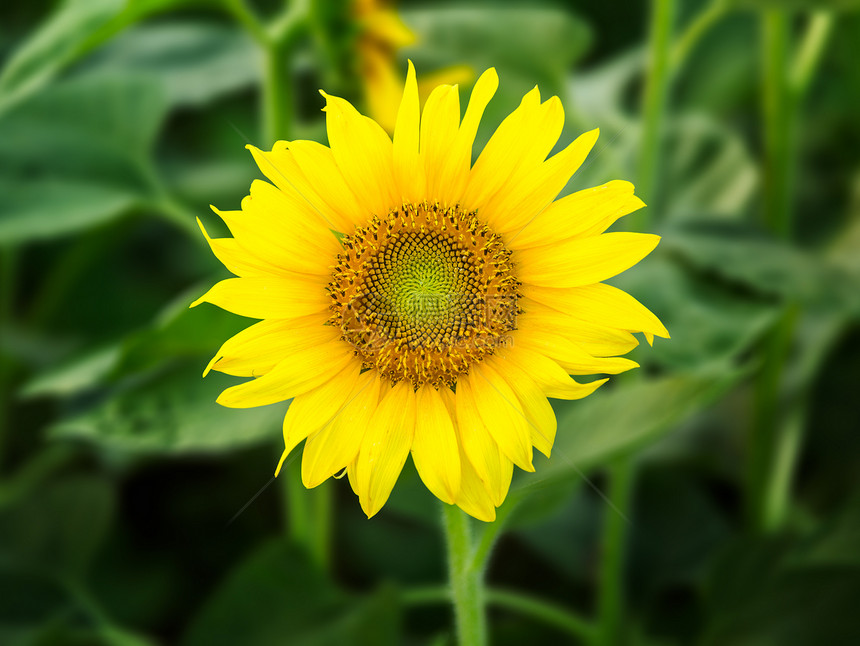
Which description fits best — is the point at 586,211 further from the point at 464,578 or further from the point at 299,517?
the point at 299,517

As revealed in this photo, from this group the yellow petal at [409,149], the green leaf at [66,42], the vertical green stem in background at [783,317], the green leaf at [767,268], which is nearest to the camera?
the yellow petal at [409,149]

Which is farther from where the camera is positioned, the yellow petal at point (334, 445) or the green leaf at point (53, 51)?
the green leaf at point (53, 51)

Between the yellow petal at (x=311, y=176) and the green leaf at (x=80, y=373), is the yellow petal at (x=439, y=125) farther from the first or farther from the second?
the green leaf at (x=80, y=373)

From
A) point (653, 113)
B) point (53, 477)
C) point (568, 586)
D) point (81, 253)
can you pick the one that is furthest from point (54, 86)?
point (568, 586)

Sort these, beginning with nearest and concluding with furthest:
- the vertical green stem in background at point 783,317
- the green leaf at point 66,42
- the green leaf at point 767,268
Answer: the green leaf at point 66,42 < the green leaf at point 767,268 < the vertical green stem in background at point 783,317

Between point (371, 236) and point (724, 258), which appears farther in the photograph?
point (724, 258)

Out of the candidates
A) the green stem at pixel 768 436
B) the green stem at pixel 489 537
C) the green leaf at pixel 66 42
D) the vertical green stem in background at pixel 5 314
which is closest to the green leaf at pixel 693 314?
the green stem at pixel 768 436

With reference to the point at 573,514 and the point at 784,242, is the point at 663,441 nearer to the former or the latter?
the point at 573,514
